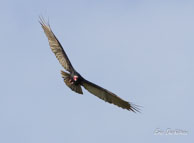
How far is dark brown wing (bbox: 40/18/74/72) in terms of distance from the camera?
21.4 meters

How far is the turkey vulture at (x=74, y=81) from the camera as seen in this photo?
69.7 ft

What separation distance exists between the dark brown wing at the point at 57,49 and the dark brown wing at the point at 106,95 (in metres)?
1.07

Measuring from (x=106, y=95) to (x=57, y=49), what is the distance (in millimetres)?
2952

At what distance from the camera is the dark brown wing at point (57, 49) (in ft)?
70.3

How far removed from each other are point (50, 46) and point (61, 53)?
1.99ft

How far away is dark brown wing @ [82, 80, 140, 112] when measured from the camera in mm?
21834

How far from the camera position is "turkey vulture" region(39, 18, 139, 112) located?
836 inches

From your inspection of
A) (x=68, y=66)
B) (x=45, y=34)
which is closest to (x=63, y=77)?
(x=68, y=66)

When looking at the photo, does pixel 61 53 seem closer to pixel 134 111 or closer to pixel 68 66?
pixel 68 66

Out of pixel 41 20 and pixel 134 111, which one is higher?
pixel 41 20

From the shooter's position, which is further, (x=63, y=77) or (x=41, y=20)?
(x=41, y=20)

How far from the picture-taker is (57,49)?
Result: 21.7 m

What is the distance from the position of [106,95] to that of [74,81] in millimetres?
1876

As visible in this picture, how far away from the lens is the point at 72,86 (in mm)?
21359
